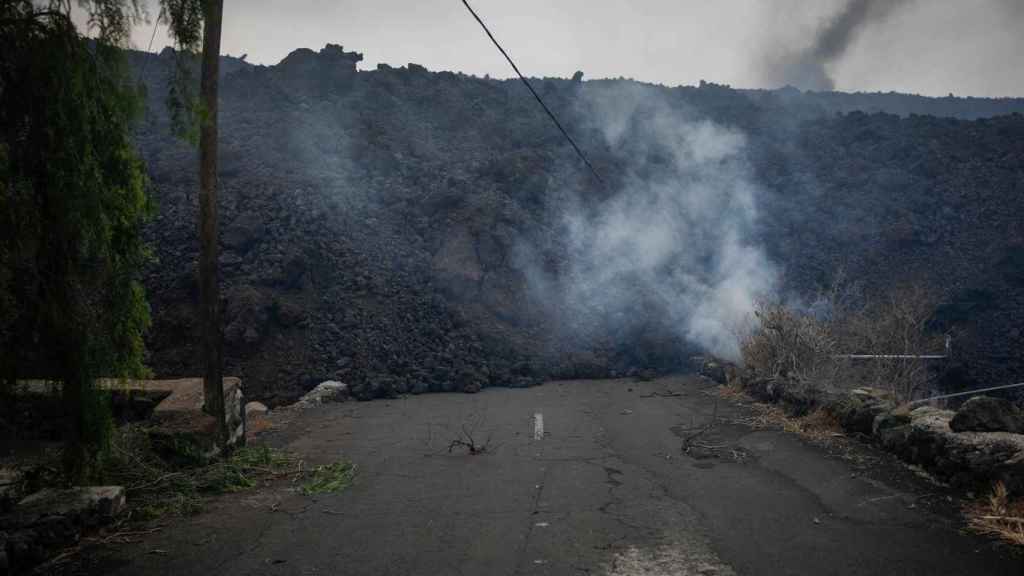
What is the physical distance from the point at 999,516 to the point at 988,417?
58.4 inches

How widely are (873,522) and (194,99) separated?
705 centimetres

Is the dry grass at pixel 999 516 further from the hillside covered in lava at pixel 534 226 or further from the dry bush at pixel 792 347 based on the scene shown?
the hillside covered in lava at pixel 534 226

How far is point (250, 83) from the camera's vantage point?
27203 mm

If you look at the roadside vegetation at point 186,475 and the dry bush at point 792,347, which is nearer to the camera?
the roadside vegetation at point 186,475

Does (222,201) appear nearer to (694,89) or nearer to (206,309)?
(206,309)

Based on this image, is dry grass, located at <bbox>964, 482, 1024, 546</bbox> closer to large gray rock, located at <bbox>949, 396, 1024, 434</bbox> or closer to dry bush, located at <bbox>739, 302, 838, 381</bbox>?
large gray rock, located at <bbox>949, 396, 1024, 434</bbox>

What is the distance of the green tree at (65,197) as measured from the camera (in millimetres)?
4633

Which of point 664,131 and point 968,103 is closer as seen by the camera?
point 664,131

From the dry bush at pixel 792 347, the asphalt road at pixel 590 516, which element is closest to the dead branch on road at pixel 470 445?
the asphalt road at pixel 590 516

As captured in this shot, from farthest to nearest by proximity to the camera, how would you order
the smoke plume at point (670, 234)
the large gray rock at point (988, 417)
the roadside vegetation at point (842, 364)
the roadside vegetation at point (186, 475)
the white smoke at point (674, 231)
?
the white smoke at point (674, 231) < the smoke plume at point (670, 234) < the roadside vegetation at point (186, 475) < the large gray rock at point (988, 417) < the roadside vegetation at point (842, 364)

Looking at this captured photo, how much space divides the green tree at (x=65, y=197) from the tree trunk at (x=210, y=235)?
1.51 m

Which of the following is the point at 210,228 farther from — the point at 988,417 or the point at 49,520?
the point at 988,417

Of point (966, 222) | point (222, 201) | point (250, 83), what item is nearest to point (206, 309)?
point (222, 201)

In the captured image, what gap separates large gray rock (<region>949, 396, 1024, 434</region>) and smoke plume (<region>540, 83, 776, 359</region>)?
794 cm
